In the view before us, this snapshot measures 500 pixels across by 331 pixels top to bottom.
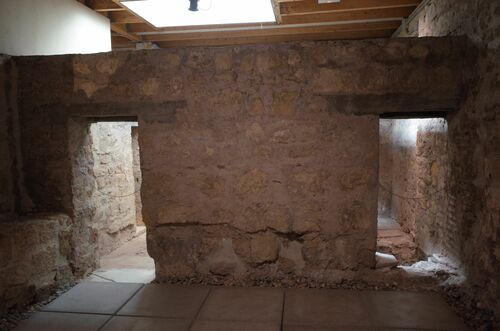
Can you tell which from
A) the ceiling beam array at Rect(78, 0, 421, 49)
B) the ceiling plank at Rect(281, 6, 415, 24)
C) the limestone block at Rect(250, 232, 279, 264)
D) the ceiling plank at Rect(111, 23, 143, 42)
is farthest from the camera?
the ceiling plank at Rect(111, 23, 143, 42)

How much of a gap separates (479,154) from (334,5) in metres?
2.25

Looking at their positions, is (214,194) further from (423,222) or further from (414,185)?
(414,185)

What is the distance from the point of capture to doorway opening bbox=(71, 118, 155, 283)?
296 centimetres

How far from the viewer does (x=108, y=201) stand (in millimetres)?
4043

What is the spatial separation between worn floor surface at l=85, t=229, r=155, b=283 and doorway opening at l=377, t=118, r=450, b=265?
6.69ft

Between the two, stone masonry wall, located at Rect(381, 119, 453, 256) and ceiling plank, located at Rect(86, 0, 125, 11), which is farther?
ceiling plank, located at Rect(86, 0, 125, 11)

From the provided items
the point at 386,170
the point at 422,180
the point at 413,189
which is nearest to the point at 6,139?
the point at 422,180

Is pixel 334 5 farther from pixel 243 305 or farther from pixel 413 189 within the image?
pixel 243 305

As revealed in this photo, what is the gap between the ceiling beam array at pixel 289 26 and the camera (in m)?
3.72

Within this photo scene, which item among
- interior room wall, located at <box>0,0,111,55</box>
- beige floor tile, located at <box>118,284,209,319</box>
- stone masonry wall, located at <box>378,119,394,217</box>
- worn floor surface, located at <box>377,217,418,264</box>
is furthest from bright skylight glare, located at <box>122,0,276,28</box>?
stone masonry wall, located at <box>378,119,394,217</box>

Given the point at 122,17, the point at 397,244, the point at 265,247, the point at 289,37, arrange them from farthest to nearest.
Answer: the point at 289,37 → the point at 397,244 → the point at 122,17 → the point at 265,247

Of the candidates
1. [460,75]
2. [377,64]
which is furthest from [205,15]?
[460,75]

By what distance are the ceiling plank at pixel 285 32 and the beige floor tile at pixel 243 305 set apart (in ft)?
10.6

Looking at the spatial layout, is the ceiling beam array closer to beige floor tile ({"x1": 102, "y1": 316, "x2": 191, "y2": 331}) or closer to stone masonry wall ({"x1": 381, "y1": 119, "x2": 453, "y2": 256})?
stone masonry wall ({"x1": 381, "y1": 119, "x2": 453, "y2": 256})
